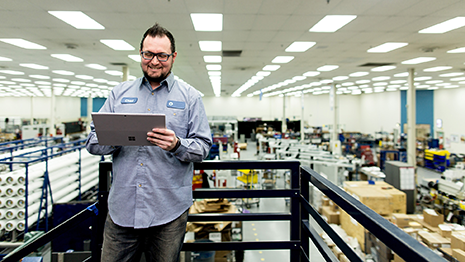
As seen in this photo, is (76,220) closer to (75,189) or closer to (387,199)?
(75,189)

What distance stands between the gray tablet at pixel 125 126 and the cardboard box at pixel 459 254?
13.6ft

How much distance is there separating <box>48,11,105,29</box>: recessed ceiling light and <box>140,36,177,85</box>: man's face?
382cm

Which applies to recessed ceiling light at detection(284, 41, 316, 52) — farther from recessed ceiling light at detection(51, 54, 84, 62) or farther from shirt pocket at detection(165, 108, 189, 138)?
recessed ceiling light at detection(51, 54, 84, 62)

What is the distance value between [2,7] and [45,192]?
9.88ft

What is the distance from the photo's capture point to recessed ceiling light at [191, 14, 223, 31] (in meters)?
4.09

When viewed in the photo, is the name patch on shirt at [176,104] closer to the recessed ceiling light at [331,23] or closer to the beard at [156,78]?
the beard at [156,78]

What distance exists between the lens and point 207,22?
14.3 ft

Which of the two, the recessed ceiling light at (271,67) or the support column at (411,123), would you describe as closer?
the support column at (411,123)

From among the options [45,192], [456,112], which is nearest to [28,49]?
[45,192]

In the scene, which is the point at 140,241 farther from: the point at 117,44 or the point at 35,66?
the point at 35,66

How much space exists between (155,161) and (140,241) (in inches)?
15.8

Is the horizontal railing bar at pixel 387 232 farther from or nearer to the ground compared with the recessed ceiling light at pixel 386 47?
nearer to the ground

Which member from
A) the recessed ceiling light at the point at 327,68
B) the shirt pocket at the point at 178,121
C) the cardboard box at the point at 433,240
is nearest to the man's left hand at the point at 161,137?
the shirt pocket at the point at 178,121

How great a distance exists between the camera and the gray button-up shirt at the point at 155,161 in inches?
42.6
